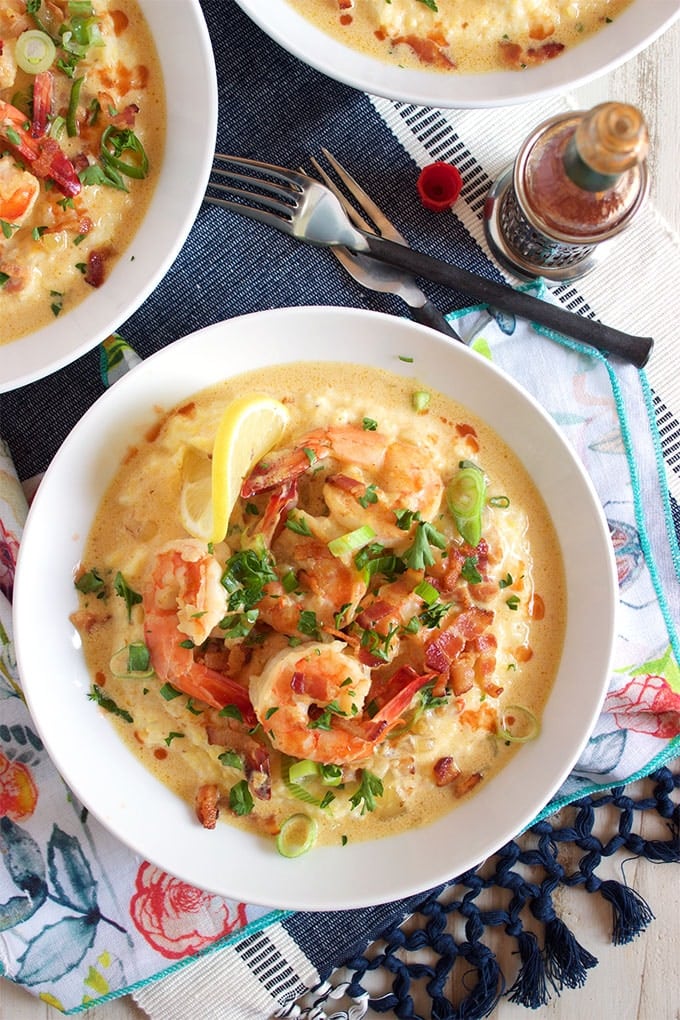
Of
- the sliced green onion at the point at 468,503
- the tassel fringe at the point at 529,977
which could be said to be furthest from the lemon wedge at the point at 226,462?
the tassel fringe at the point at 529,977

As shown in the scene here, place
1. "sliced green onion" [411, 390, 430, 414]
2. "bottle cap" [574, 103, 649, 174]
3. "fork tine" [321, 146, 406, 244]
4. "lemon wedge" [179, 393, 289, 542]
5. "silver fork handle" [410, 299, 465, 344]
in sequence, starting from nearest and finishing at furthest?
"bottle cap" [574, 103, 649, 174] → "lemon wedge" [179, 393, 289, 542] → "sliced green onion" [411, 390, 430, 414] → "silver fork handle" [410, 299, 465, 344] → "fork tine" [321, 146, 406, 244]

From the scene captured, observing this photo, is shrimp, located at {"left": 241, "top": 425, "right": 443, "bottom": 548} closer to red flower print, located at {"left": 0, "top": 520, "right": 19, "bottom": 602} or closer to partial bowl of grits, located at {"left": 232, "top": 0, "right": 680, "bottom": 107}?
red flower print, located at {"left": 0, "top": 520, "right": 19, "bottom": 602}

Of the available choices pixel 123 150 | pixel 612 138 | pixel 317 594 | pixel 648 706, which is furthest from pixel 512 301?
pixel 648 706

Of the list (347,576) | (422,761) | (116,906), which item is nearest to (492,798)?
(422,761)

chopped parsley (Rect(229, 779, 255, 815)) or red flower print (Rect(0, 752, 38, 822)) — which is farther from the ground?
chopped parsley (Rect(229, 779, 255, 815))

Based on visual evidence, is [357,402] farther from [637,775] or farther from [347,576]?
[637,775]

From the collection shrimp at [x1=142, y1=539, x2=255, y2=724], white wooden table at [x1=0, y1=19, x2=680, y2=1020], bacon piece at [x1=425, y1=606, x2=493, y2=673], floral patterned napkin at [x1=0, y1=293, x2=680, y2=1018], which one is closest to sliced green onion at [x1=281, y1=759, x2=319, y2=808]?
shrimp at [x1=142, y1=539, x2=255, y2=724]
